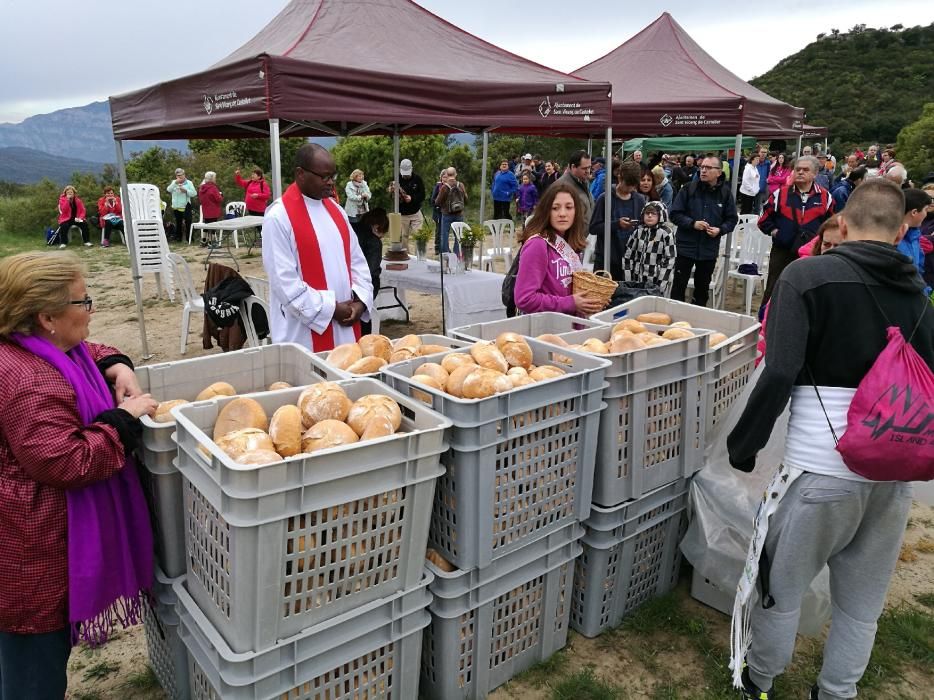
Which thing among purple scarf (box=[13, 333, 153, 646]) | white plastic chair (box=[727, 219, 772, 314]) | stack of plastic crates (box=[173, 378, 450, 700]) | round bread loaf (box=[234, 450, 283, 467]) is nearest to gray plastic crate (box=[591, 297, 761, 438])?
stack of plastic crates (box=[173, 378, 450, 700])

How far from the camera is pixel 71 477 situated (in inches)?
67.7

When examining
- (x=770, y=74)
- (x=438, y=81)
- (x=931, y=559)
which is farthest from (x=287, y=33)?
(x=770, y=74)

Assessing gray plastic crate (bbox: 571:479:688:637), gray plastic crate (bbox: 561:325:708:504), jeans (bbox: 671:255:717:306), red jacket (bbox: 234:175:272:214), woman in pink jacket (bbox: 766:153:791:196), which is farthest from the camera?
red jacket (bbox: 234:175:272:214)

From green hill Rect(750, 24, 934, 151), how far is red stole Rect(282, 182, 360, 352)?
134 feet

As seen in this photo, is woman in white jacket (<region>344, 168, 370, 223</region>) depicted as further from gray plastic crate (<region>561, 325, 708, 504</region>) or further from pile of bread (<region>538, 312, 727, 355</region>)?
gray plastic crate (<region>561, 325, 708, 504</region>)

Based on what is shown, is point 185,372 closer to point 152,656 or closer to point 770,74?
point 152,656

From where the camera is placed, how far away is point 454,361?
2.41 meters

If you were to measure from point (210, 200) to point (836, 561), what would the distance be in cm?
1449

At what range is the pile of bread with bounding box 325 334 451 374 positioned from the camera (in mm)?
2510

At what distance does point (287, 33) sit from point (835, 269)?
4973mm

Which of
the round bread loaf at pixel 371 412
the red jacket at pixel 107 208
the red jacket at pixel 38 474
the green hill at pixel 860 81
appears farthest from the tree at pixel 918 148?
the red jacket at pixel 38 474

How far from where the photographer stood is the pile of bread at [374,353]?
2.51 m

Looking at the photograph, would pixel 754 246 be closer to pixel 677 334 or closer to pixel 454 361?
pixel 677 334

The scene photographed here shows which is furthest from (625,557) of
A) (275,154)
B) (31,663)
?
(275,154)
